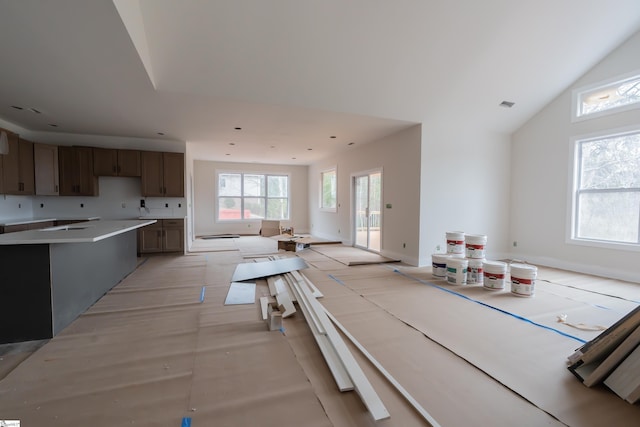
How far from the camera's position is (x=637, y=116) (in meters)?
4.57

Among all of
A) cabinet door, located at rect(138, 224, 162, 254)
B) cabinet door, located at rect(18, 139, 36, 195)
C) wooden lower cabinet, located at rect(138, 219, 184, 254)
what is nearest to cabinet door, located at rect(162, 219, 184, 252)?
wooden lower cabinet, located at rect(138, 219, 184, 254)

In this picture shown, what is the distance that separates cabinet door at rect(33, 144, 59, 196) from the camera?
5.68 meters

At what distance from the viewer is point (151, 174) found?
6.58 metres

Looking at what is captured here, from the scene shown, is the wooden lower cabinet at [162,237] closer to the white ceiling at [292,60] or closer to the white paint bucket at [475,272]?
the white ceiling at [292,60]

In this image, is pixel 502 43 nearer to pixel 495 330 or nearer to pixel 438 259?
pixel 438 259

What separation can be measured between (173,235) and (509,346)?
21.5 feet

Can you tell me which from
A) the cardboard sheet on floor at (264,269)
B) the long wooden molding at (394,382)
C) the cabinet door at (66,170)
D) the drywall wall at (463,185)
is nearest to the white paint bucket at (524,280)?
the drywall wall at (463,185)

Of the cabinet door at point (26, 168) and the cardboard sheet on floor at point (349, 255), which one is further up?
the cabinet door at point (26, 168)

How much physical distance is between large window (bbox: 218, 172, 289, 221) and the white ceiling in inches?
186

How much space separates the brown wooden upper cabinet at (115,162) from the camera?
6219mm

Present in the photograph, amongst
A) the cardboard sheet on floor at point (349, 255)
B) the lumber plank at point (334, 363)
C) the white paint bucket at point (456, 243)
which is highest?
the white paint bucket at point (456, 243)

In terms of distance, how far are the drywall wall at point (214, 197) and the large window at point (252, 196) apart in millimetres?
204

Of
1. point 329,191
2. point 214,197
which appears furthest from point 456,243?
point 214,197

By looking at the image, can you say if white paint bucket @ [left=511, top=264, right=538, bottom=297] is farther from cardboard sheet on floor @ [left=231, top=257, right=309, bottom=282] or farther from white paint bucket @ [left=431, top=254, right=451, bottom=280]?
cardboard sheet on floor @ [left=231, top=257, right=309, bottom=282]
